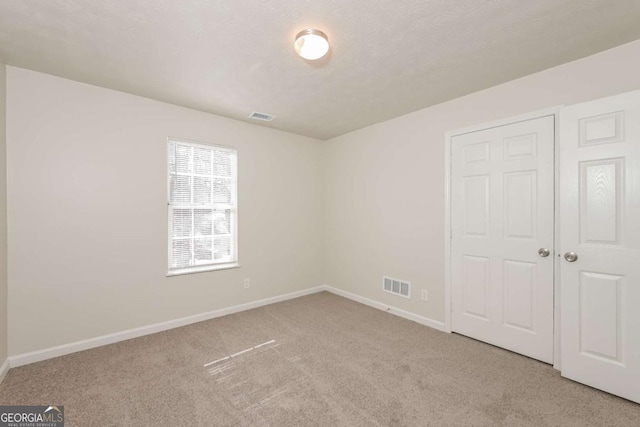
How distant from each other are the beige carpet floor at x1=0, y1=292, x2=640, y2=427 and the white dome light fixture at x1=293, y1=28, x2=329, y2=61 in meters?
2.46

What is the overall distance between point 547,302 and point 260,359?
2.61 meters

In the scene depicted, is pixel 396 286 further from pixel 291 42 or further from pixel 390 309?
pixel 291 42

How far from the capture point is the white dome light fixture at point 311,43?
1877 mm

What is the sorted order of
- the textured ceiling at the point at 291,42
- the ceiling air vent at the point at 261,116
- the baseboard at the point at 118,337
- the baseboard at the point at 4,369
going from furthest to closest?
the ceiling air vent at the point at 261,116, the baseboard at the point at 118,337, the baseboard at the point at 4,369, the textured ceiling at the point at 291,42

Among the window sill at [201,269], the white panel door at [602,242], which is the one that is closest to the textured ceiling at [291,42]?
the white panel door at [602,242]

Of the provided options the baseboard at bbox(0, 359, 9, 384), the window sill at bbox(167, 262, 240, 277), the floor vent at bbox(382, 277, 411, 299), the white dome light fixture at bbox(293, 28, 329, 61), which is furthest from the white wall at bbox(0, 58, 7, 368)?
the floor vent at bbox(382, 277, 411, 299)

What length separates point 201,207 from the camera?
137 inches

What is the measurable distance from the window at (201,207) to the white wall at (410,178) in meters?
1.68

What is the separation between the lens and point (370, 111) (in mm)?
3438

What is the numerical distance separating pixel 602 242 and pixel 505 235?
0.71 metres

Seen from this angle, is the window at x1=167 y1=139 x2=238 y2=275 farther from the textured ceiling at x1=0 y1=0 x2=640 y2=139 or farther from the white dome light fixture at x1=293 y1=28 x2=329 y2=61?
the white dome light fixture at x1=293 y1=28 x2=329 y2=61

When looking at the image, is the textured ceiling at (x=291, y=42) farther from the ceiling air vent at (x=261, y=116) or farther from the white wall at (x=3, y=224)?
the ceiling air vent at (x=261, y=116)

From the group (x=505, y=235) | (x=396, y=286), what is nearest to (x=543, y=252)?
(x=505, y=235)

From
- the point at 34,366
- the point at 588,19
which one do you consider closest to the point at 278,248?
the point at 34,366
